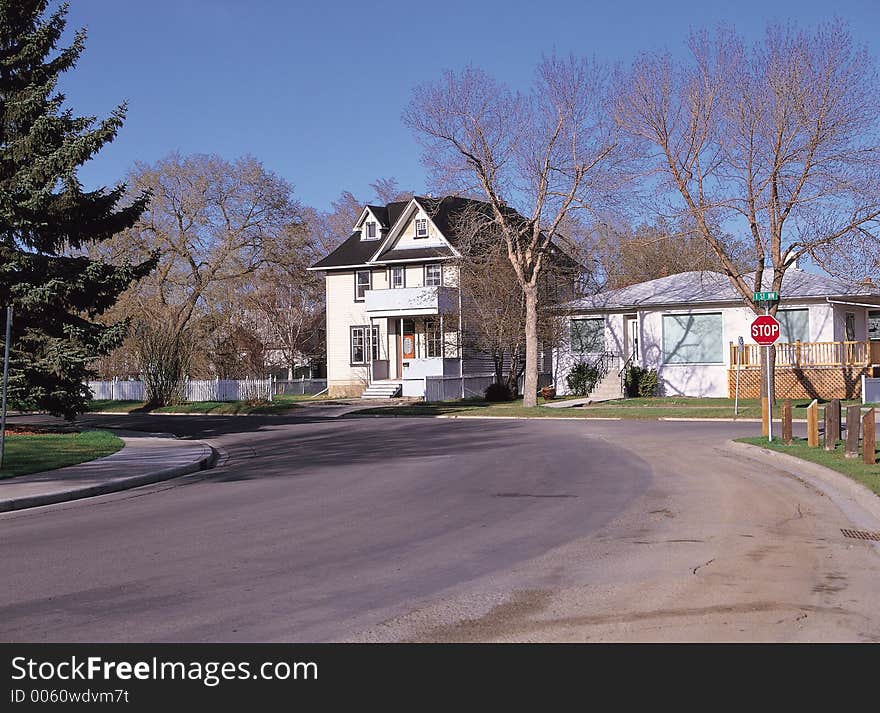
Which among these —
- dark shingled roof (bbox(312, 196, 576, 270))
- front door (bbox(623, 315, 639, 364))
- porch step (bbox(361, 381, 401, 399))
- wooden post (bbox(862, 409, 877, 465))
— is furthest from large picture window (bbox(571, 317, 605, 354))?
wooden post (bbox(862, 409, 877, 465))

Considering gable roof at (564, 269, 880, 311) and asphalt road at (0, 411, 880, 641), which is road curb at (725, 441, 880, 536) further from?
gable roof at (564, 269, 880, 311)

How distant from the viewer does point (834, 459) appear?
16438 millimetres

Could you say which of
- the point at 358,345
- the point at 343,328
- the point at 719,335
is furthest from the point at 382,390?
the point at 719,335

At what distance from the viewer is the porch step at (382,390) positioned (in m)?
47.6

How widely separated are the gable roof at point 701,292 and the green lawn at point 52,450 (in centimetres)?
2399

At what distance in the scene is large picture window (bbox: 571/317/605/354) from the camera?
43.7 metres

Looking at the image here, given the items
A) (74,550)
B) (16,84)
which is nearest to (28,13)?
(16,84)

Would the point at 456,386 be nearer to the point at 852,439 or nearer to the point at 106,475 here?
the point at 852,439

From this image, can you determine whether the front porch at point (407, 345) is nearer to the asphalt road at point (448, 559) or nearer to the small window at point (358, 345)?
the small window at point (358, 345)

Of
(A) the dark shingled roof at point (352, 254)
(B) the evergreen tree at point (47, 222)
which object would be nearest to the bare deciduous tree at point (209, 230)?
(A) the dark shingled roof at point (352, 254)

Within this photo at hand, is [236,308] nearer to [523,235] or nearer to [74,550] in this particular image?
[523,235]

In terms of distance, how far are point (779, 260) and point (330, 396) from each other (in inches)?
1077

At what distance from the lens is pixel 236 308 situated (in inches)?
2406

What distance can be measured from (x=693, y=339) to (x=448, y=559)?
33.8 m
